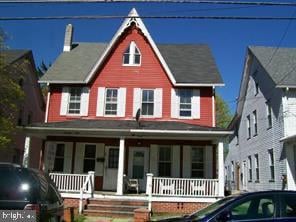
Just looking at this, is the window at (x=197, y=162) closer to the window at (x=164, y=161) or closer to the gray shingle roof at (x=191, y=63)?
the window at (x=164, y=161)

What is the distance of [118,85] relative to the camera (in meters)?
21.8

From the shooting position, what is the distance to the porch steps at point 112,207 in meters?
15.9

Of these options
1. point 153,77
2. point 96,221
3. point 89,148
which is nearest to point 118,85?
point 153,77

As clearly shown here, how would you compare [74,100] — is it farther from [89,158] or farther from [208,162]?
[208,162]

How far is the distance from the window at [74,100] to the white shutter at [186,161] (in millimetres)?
6102

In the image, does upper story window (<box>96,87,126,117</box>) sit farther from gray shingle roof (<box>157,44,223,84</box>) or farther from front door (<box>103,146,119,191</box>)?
gray shingle roof (<box>157,44,223,84</box>)

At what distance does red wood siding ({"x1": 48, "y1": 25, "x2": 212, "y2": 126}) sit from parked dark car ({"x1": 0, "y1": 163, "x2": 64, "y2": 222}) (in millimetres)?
14206

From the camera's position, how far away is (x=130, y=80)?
21.8 meters

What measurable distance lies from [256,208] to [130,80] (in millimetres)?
14945

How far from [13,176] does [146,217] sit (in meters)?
7.01

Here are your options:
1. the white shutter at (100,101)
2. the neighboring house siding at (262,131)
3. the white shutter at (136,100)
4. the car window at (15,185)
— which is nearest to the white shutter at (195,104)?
the white shutter at (136,100)

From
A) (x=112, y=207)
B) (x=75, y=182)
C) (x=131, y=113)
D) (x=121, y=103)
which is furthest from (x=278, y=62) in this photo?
(x=75, y=182)

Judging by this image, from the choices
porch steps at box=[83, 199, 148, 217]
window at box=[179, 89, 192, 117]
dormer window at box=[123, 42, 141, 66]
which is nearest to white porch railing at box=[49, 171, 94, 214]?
porch steps at box=[83, 199, 148, 217]

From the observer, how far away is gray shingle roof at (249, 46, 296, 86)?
2095 cm
